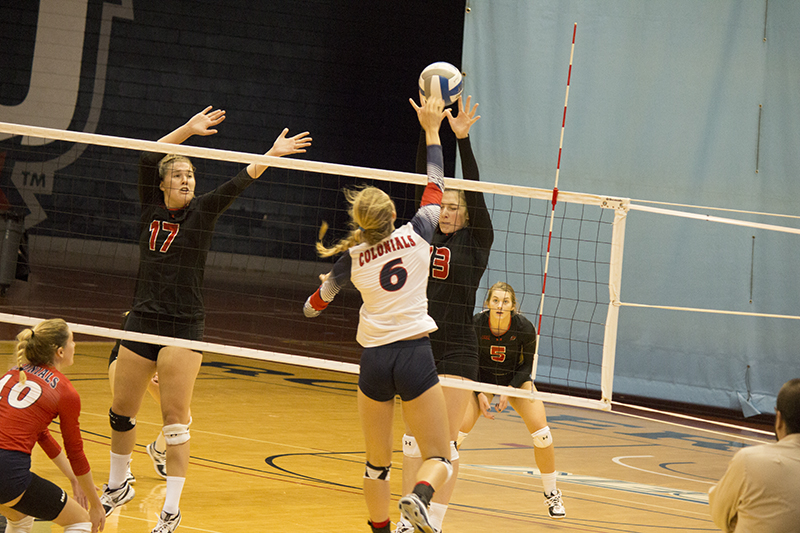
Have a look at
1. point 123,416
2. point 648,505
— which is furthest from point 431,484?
point 648,505

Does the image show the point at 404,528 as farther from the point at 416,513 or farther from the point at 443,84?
the point at 443,84

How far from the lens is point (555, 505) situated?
6.37 metres

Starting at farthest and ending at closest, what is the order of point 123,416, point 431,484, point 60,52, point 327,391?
point 60,52
point 327,391
point 123,416
point 431,484

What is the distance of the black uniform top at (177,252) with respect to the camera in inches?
209

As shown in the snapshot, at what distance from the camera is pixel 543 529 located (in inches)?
241

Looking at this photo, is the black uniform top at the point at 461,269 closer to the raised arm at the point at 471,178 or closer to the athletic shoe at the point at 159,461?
the raised arm at the point at 471,178

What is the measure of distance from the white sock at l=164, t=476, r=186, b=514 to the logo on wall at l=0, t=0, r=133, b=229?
15586mm

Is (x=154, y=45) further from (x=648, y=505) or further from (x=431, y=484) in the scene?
(x=431, y=484)

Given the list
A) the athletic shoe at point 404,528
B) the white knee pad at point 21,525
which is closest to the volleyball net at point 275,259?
the athletic shoe at point 404,528

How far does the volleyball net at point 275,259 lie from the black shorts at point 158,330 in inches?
2.9

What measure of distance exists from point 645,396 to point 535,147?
3.54m

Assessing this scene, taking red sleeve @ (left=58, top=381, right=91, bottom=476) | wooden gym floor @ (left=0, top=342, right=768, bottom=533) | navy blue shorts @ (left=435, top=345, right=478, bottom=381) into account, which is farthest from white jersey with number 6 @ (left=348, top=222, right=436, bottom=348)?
wooden gym floor @ (left=0, top=342, right=768, bottom=533)

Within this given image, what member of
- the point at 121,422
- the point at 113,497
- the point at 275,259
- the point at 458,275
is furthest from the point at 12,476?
the point at 275,259

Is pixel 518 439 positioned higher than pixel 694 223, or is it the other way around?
pixel 694 223
